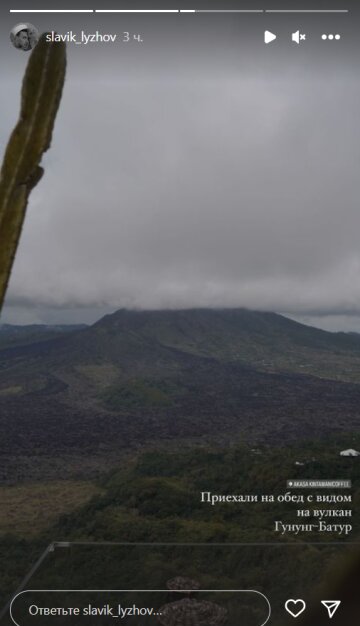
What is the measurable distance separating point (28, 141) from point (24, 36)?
86.3 inches

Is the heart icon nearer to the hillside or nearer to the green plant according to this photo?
the green plant

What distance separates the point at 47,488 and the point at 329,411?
42.0ft

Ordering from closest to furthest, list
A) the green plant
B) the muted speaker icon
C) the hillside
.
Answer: the green plant, the muted speaker icon, the hillside

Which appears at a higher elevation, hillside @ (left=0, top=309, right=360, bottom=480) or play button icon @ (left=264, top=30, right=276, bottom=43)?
play button icon @ (left=264, top=30, right=276, bottom=43)

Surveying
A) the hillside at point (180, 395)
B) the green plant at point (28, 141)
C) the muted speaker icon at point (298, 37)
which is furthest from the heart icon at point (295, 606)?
the hillside at point (180, 395)

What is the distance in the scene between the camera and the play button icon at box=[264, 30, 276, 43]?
4733 mm

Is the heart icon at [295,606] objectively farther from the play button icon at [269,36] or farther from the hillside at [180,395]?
the hillside at [180,395]

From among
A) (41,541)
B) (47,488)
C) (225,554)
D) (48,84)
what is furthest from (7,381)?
(48,84)

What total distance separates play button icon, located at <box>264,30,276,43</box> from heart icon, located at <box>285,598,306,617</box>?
6.06 metres

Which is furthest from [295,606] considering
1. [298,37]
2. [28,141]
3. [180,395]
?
[180,395]

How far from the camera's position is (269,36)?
476 centimetres

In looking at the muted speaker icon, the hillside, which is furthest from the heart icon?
the hillside

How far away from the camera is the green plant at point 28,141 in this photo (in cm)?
267

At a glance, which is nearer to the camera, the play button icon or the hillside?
the play button icon
